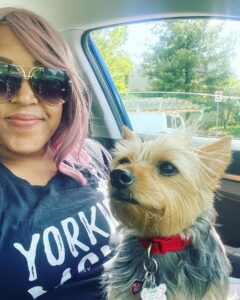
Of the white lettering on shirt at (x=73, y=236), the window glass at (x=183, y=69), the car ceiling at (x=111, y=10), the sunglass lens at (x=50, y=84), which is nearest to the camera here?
the white lettering on shirt at (x=73, y=236)

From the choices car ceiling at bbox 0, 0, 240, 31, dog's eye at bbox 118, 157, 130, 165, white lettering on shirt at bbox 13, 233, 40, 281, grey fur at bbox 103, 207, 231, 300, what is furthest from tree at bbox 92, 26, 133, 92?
white lettering on shirt at bbox 13, 233, 40, 281

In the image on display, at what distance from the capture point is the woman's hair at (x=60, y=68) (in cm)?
217

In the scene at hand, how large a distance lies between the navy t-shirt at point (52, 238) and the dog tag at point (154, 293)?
14.5 inches

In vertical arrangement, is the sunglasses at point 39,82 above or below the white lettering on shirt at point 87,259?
above

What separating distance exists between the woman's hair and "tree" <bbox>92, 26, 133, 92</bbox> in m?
1.21

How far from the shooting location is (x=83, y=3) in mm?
3320

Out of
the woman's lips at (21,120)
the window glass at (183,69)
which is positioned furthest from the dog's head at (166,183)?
the window glass at (183,69)

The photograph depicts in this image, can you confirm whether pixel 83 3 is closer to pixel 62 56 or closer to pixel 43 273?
pixel 62 56

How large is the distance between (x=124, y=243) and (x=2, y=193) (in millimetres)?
572

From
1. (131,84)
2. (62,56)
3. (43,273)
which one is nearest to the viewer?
(43,273)

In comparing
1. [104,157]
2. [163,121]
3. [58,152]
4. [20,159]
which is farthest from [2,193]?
[163,121]

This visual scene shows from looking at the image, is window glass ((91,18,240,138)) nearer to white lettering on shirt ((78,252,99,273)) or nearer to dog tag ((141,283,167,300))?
white lettering on shirt ((78,252,99,273))

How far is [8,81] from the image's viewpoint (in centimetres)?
209

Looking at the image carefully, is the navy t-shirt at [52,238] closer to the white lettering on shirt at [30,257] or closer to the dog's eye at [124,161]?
the white lettering on shirt at [30,257]
